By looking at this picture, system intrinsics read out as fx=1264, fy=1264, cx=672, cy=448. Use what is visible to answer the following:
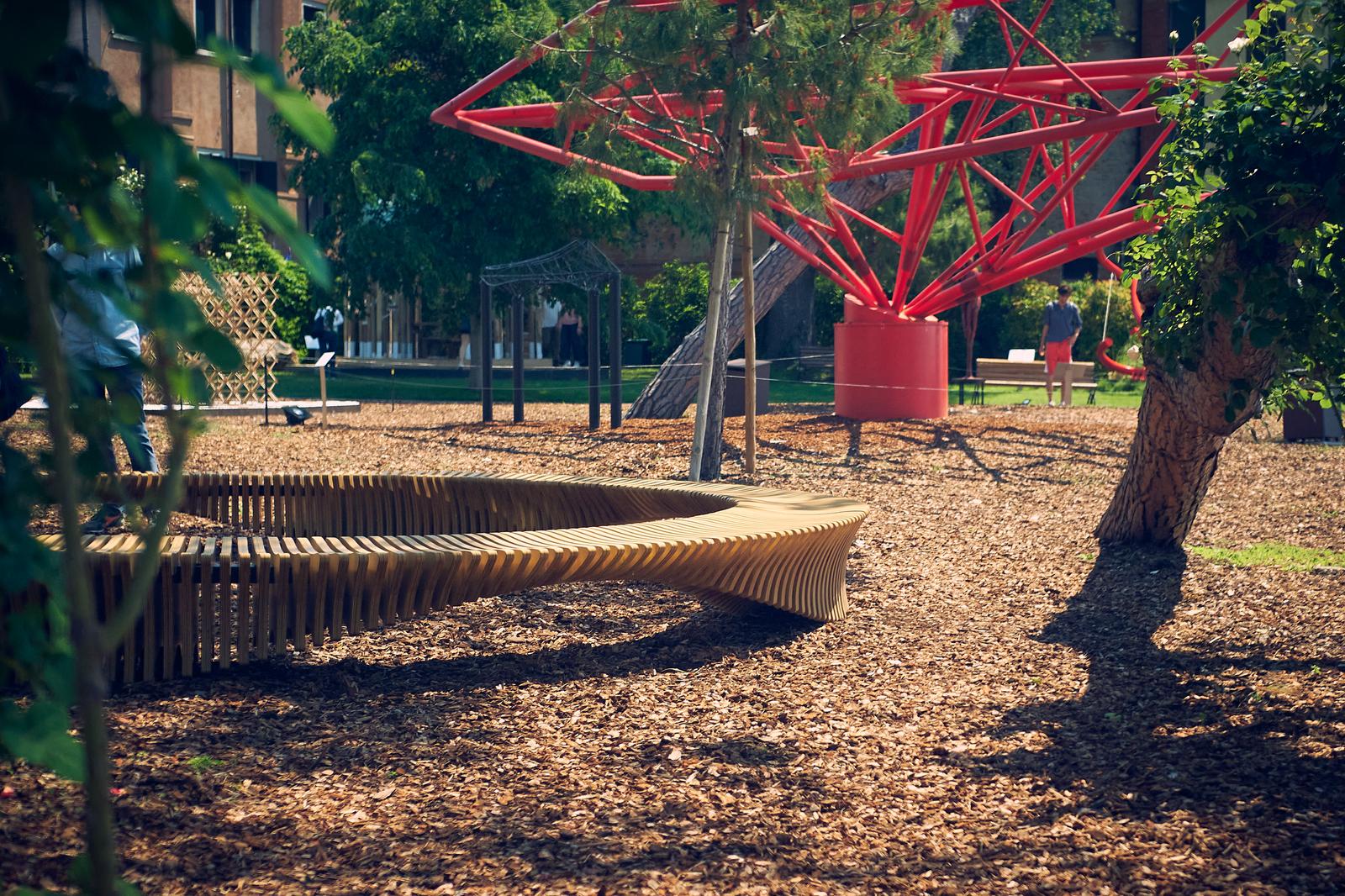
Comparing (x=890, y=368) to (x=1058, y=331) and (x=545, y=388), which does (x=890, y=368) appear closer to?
(x=1058, y=331)

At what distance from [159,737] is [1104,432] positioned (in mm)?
10661

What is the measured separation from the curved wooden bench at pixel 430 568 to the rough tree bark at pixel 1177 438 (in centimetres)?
178

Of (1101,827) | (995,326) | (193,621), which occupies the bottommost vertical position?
(1101,827)

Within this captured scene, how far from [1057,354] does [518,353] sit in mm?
8086

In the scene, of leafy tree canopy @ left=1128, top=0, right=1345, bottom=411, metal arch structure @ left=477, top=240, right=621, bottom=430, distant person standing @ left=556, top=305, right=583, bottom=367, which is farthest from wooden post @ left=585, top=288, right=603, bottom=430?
distant person standing @ left=556, top=305, right=583, bottom=367

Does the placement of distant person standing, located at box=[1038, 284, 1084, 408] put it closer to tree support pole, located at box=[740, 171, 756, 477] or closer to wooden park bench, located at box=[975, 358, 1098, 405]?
wooden park bench, located at box=[975, 358, 1098, 405]

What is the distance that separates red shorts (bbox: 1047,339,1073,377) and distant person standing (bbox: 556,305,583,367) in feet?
30.6

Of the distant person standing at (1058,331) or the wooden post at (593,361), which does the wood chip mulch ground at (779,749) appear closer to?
the wooden post at (593,361)

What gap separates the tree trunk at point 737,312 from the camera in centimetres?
1370

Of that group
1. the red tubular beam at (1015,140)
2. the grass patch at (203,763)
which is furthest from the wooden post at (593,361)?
the grass patch at (203,763)

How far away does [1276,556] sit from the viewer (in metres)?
7.02

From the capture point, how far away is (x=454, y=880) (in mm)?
2752

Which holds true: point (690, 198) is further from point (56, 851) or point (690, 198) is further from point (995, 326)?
point (995, 326)

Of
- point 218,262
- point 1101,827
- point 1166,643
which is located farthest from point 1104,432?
point 218,262
